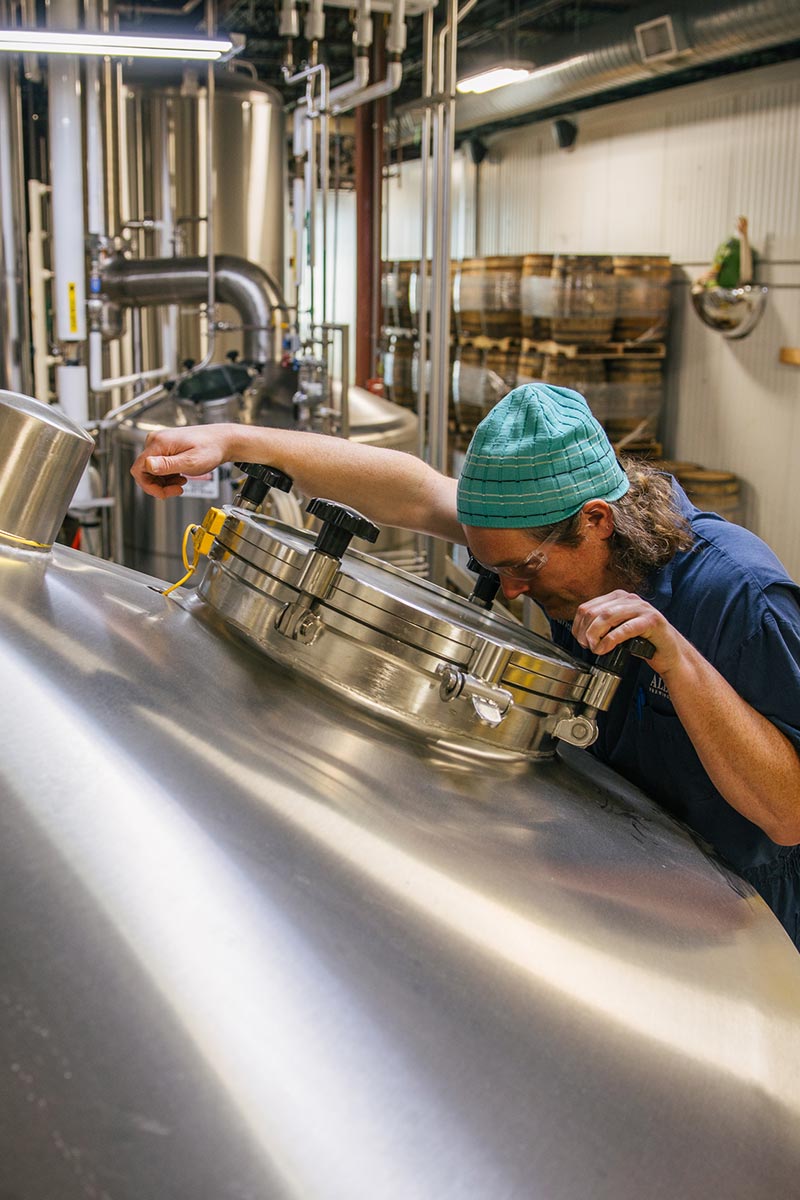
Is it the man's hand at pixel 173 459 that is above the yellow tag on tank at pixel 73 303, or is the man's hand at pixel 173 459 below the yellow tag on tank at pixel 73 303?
below

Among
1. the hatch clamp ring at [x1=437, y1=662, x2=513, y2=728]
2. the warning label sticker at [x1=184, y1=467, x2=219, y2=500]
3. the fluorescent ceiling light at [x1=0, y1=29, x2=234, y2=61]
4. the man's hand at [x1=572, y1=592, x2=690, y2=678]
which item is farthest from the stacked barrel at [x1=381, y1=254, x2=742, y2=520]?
the hatch clamp ring at [x1=437, y1=662, x2=513, y2=728]

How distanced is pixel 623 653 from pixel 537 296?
4.63 meters

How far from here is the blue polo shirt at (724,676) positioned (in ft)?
3.73

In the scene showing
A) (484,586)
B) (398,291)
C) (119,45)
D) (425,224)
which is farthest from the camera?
(398,291)

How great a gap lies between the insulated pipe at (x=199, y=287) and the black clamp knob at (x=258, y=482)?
2753 mm

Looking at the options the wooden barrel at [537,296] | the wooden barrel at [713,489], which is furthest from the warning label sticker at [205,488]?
the wooden barrel at [713,489]

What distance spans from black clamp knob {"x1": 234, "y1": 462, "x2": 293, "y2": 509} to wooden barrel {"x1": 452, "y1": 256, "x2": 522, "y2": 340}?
479 cm

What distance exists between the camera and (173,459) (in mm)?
1244

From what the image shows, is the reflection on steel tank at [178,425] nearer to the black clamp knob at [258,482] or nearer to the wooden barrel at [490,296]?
the black clamp knob at [258,482]

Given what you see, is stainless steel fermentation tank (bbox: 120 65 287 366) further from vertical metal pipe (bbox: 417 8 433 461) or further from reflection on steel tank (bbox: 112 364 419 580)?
vertical metal pipe (bbox: 417 8 433 461)

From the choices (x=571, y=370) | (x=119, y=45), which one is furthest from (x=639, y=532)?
(x=571, y=370)

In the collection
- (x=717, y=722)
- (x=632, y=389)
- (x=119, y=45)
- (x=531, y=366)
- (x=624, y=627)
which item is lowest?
(x=717, y=722)

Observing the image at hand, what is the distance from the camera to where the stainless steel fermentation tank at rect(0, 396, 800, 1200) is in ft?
2.02

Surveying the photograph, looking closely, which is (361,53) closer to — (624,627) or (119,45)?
(119,45)
